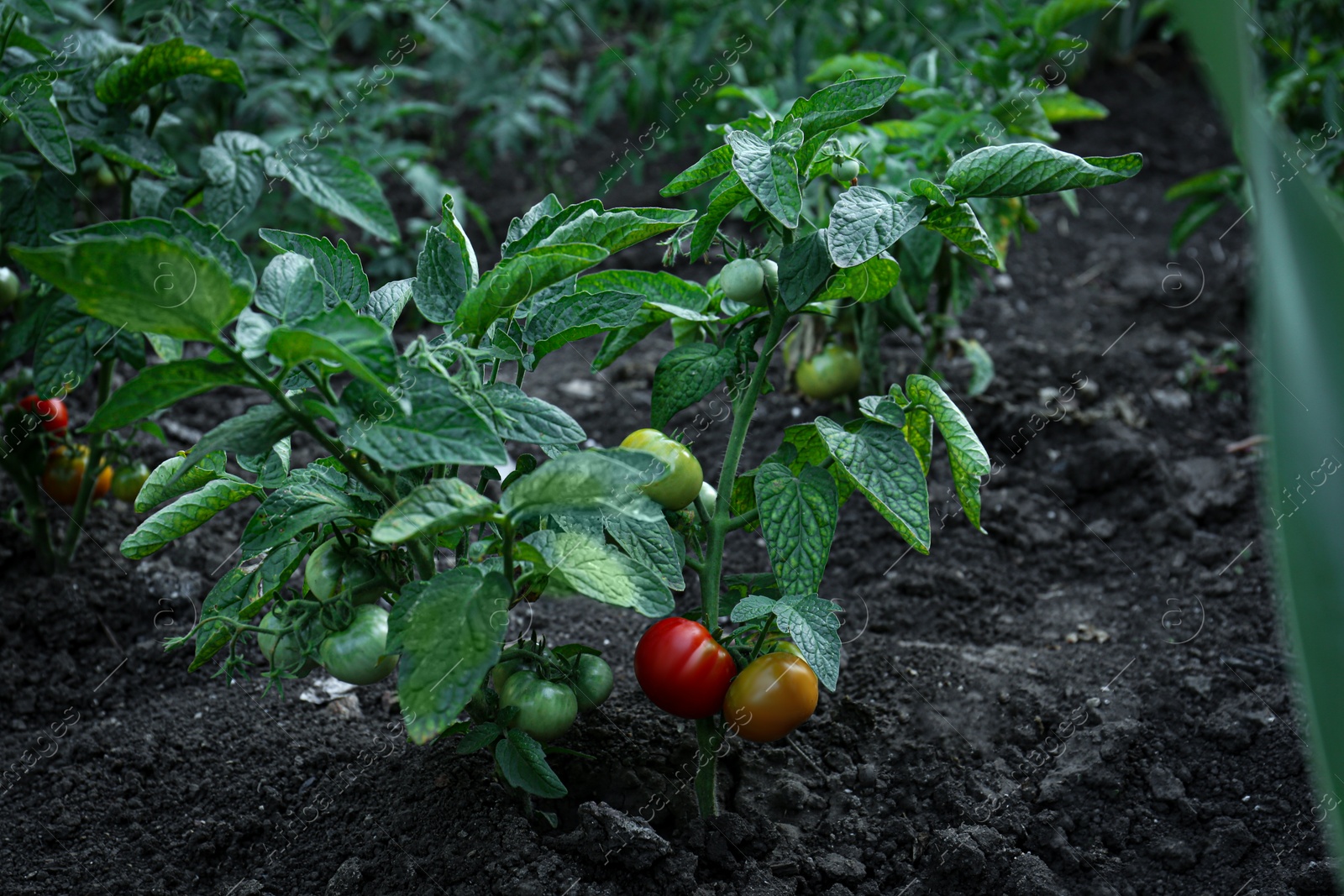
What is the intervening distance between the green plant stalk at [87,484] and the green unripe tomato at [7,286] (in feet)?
0.71

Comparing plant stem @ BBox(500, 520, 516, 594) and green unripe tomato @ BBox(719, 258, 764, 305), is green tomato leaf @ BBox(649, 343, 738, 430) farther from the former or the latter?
plant stem @ BBox(500, 520, 516, 594)

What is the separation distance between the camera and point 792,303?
1.35 m

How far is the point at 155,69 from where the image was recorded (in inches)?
72.8

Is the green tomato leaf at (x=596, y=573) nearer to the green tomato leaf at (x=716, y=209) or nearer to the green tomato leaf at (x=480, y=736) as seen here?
the green tomato leaf at (x=480, y=736)

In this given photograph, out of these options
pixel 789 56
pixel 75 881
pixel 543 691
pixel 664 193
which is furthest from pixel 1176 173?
pixel 75 881

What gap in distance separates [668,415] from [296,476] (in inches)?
19.7

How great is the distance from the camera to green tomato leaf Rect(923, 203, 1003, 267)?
1369 mm

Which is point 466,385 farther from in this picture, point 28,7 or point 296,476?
point 28,7

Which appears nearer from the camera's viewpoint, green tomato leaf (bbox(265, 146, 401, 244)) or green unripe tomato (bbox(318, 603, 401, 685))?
green unripe tomato (bbox(318, 603, 401, 685))

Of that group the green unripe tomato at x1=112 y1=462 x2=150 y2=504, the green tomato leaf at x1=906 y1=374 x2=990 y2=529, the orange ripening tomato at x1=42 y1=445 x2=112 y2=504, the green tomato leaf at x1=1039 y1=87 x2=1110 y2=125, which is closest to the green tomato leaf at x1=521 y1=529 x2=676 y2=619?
the green tomato leaf at x1=906 y1=374 x2=990 y2=529

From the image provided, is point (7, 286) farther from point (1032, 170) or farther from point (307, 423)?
point (1032, 170)

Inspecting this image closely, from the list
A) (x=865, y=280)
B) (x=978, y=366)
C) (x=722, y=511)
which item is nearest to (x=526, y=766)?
(x=722, y=511)

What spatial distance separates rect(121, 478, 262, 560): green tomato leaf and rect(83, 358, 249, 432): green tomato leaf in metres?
0.27

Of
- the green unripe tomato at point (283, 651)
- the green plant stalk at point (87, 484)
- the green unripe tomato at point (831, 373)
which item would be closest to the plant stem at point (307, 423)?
the green unripe tomato at point (283, 651)
